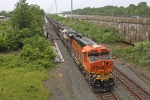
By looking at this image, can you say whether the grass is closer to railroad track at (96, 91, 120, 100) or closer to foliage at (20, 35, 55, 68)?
foliage at (20, 35, 55, 68)

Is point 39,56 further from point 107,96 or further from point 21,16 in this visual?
point 21,16

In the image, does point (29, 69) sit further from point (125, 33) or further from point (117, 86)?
point (125, 33)

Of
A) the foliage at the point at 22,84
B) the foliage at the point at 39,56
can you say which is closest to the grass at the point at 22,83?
the foliage at the point at 22,84

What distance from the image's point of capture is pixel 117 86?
16.8 metres

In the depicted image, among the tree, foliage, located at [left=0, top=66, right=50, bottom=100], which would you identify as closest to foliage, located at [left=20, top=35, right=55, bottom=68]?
foliage, located at [left=0, top=66, right=50, bottom=100]

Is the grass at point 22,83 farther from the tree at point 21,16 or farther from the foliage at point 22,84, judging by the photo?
the tree at point 21,16

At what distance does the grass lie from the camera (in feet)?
49.5

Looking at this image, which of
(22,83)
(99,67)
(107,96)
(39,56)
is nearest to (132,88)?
(107,96)

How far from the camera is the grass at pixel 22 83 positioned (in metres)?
15.1

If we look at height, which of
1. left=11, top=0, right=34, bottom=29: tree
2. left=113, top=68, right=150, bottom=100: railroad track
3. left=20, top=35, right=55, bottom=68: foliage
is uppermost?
left=11, top=0, right=34, bottom=29: tree

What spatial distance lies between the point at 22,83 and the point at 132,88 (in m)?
9.09

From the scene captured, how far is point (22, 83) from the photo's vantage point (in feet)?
57.4

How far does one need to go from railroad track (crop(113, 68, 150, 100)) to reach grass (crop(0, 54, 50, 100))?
6.27 m

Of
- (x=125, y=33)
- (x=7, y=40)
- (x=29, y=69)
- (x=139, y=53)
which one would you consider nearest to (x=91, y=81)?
(x=29, y=69)
